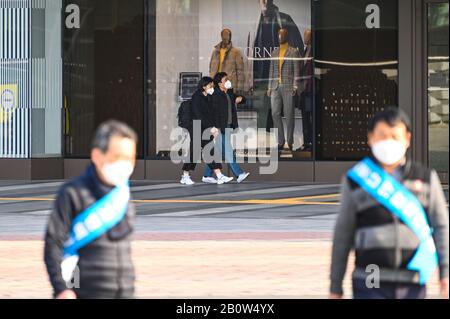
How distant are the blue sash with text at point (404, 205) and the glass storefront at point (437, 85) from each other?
57.5 feet

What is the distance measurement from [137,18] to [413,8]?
5.25 metres

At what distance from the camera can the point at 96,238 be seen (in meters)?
5.78

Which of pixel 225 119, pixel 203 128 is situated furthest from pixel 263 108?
pixel 203 128

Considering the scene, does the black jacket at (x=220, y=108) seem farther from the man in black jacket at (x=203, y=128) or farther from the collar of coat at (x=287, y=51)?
the collar of coat at (x=287, y=51)

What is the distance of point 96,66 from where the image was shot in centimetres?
2481

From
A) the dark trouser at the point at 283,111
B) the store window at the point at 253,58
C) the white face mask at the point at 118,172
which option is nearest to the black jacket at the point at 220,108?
the store window at the point at 253,58

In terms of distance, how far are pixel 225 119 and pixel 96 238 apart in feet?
56.7

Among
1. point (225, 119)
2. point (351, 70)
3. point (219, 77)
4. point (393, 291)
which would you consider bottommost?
point (393, 291)

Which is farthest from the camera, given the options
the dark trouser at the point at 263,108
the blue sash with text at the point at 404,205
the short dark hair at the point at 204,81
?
the dark trouser at the point at 263,108

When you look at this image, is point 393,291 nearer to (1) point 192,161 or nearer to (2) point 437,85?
(2) point 437,85

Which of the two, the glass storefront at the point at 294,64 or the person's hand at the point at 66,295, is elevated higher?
the glass storefront at the point at 294,64

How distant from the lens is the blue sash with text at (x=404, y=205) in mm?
5859

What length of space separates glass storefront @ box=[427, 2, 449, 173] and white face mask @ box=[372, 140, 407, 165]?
17620 millimetres
